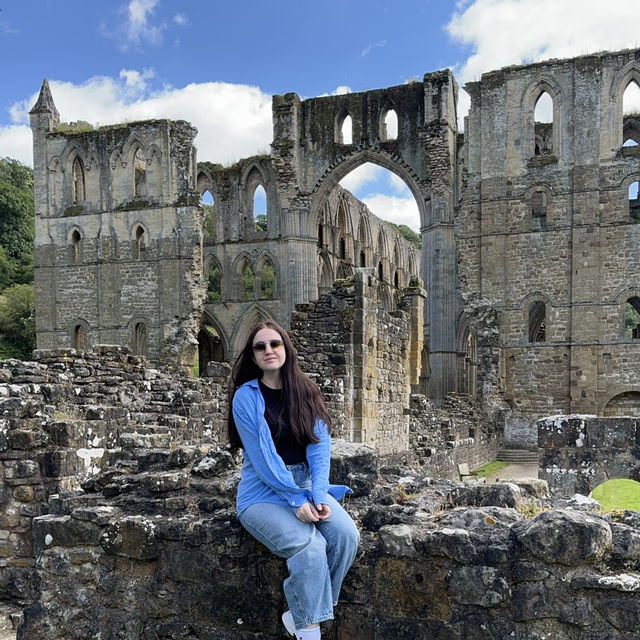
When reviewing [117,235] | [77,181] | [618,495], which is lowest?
[618,495]

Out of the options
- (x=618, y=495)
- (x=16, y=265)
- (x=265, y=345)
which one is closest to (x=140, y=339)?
(x=16, y=265)

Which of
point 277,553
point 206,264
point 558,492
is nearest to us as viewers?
point 277,553

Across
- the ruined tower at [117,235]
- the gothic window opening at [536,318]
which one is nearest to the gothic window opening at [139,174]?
the ruined tower at [117,235]

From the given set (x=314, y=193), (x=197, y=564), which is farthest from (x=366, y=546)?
(x=314, y=193)

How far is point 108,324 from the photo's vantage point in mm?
30922

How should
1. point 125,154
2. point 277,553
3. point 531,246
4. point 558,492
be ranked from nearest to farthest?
1. point 277,553
2. point 558,492
3. point 531,246
4. point 125,154

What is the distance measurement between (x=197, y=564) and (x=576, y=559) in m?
1.75

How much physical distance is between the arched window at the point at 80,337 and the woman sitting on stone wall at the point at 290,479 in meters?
29.2

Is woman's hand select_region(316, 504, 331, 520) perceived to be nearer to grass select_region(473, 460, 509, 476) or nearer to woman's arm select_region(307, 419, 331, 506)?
woman's arm select_region(307, 419, 331, 506)

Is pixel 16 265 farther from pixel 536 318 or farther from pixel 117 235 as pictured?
pixel 536 318

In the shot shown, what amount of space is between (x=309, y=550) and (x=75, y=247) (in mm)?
30692

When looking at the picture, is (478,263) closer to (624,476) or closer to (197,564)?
(624,476)

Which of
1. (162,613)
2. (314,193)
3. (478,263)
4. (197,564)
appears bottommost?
(162,613)

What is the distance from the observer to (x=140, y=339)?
31.1m
